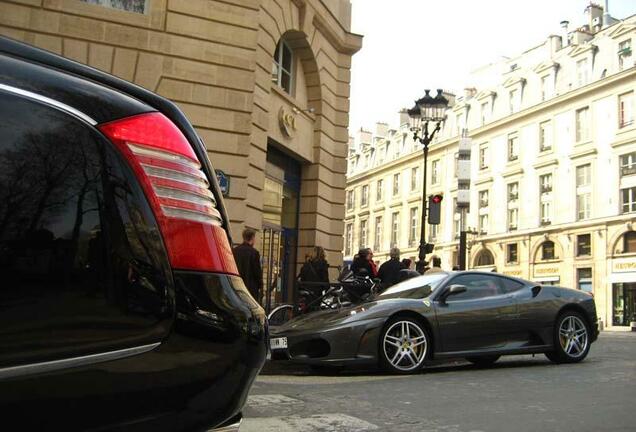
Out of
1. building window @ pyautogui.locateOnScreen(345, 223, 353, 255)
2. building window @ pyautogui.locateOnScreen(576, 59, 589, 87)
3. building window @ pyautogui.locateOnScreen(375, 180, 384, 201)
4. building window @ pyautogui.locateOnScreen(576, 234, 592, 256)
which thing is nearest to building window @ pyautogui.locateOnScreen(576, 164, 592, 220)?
building window @ pyautogui.locateOnScreen(576, 234, 592, 256)

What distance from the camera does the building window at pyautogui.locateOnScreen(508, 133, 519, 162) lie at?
178 ft

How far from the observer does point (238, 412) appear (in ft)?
5.79

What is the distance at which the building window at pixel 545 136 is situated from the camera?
51.0 metres

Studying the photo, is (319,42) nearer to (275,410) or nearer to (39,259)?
(275,410)

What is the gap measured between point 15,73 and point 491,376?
7.01m

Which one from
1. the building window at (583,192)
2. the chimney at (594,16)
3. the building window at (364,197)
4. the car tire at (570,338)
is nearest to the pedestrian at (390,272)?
the car tire at (570,338)

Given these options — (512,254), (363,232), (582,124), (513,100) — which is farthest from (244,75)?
(363,232)

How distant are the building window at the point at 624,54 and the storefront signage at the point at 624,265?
42.4 feet

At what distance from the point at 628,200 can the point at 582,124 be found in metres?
7.50

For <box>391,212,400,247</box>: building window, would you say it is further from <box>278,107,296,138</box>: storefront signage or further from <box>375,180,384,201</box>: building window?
<box>278,107,296,138</box>: storefront signage

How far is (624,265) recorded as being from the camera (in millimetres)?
43250

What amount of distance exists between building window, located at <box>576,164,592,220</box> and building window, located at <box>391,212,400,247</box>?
78.3 ft

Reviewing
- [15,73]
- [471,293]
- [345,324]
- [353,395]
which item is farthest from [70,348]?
[471,293]

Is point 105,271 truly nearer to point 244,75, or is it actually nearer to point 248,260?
point 248,260
